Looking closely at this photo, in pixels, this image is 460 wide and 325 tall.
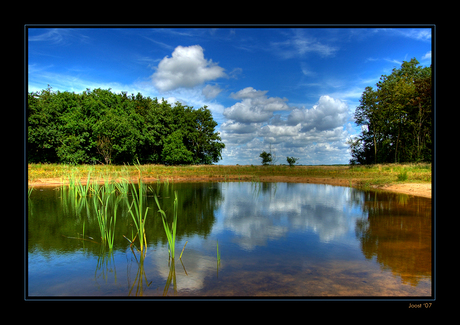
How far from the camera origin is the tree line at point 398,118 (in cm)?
3073

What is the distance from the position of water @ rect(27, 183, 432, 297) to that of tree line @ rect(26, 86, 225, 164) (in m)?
26.3

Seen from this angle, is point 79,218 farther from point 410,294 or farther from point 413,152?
point 413,152

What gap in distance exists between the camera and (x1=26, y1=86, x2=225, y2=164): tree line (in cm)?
3104

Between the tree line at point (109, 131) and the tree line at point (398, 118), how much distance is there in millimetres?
23443

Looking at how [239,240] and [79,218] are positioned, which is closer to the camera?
[239,240]

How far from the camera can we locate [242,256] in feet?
16.3

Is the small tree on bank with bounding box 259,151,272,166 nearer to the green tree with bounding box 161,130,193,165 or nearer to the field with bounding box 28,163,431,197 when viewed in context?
the field with bounding box 28,163,431,197

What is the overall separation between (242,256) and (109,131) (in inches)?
1272

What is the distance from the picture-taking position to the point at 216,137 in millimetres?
43875
